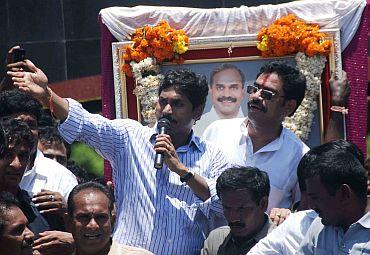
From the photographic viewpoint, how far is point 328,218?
6352mm

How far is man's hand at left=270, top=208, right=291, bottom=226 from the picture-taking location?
747 centimetres

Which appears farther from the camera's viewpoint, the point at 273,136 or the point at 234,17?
the point at 234,17

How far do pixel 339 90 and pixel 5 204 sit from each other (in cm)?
266

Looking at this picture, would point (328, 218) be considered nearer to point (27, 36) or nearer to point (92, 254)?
point (92, 254)

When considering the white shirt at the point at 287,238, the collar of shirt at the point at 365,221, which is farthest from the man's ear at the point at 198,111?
the collar of shirt at the point at 365,221

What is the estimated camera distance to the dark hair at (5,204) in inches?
255

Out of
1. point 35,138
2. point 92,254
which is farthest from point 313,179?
point 35,138

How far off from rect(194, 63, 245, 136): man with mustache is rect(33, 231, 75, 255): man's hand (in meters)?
1.67

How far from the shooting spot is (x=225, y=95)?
862 cm

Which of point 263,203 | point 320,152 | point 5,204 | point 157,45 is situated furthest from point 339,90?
point 5,204

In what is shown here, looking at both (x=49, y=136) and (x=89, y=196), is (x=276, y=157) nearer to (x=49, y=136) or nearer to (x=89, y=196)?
(x=89, y=196)

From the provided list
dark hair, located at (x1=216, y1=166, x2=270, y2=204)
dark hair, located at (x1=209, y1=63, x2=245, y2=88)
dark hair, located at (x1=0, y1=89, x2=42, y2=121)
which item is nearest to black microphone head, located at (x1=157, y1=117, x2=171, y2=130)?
dark hair, located at (x1=216, y1=166, x2=270, y2=204)

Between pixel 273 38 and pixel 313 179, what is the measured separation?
2.19 meters

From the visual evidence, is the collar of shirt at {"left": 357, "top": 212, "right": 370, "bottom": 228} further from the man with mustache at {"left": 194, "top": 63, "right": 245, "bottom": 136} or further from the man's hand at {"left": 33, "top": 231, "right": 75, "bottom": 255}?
the man with mustache at {"left": 194, "top": 63, "right": 245, "bottom": 136}
